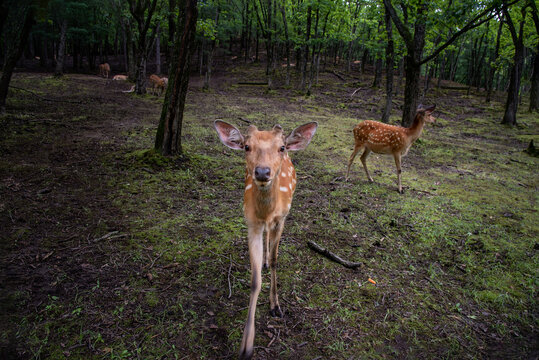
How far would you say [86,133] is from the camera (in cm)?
840

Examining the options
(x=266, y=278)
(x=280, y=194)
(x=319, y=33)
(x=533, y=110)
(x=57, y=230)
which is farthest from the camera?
(x=319, y=33)

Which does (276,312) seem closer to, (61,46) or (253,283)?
(253,283)

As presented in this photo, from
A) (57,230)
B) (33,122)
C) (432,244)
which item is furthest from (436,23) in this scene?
(33,122)

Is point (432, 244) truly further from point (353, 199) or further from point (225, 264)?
point (225, 264)

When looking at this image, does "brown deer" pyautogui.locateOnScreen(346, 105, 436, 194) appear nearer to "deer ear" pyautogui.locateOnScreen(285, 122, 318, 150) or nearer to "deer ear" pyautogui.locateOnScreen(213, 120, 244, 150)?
"deer ear" pyautogui.locateOnScreen(285, 122, 318, 150)

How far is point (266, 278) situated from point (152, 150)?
443 centimetres

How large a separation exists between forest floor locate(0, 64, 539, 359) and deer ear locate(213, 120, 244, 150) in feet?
5.24

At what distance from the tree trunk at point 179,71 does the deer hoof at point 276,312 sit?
15.4 feet

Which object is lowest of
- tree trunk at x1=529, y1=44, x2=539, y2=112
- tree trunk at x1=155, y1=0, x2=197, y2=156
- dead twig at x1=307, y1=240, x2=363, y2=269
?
dead twig at x1=307, y1=240, x2=363, y2=269

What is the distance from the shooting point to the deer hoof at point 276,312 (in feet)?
10.2

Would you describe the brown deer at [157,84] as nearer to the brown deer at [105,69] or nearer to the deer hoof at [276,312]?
the brown deer at [105,69]

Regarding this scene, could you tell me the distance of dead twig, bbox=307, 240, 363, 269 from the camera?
3.93 meters

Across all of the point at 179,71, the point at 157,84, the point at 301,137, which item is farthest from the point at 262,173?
the point at 157,84

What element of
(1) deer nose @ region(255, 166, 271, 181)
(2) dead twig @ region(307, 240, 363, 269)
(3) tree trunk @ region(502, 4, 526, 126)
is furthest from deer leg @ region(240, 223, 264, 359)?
(3) tree trunk @ region(502, 4, 526, 126)
